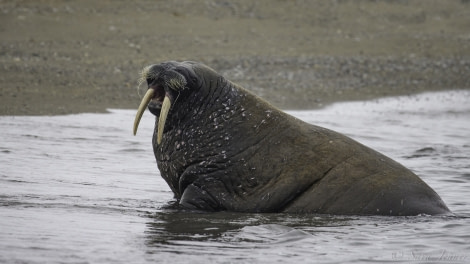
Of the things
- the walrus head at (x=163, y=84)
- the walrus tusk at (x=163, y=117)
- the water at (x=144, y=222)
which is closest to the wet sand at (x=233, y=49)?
the water at (x=144, y=222)

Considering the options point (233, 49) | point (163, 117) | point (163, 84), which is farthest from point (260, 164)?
point (233, 49)

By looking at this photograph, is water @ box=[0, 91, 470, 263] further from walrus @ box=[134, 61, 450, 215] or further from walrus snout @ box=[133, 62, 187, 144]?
walrus snout @ box=[133, 62, 187, 144]

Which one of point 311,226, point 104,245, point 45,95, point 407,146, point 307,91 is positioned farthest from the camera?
point 307,91

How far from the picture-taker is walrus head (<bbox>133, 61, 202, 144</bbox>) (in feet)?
23.7

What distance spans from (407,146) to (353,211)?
5022 millimetres

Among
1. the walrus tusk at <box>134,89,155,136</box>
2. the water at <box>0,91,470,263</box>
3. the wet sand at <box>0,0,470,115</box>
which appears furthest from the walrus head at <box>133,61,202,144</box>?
the wet sand at <box>0,0,470,115</box>

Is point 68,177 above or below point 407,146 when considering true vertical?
below

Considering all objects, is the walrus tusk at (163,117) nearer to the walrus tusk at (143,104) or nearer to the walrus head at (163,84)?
the walrus head at (163,84)

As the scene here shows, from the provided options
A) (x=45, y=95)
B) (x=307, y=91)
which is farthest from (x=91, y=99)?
(x=307, y=91)

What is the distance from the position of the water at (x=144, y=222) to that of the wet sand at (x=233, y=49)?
11.2 feet

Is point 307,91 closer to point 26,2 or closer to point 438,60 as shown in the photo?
point 438,60

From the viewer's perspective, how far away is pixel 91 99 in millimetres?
14227

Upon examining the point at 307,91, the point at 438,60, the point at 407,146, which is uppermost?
the point at 438,60

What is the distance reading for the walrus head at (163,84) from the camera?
284 inches
